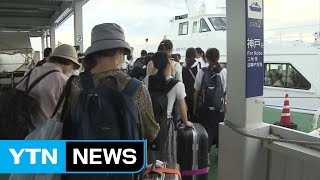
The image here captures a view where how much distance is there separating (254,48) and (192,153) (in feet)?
4.44

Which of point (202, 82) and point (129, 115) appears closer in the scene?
point (129, 115)

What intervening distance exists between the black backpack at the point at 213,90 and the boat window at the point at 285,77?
5.88 meters

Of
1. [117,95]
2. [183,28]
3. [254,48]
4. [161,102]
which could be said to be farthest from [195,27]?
[117,95]

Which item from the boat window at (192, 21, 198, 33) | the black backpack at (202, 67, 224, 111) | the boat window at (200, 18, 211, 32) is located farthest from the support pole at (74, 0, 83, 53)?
the black backpack at (202, 67, 224, 111)

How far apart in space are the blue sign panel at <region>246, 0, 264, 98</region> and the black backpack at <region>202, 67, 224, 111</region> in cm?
178

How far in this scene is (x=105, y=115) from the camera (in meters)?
1.65

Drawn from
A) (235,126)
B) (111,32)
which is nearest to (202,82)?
(235,126)

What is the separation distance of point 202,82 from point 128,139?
3055mm

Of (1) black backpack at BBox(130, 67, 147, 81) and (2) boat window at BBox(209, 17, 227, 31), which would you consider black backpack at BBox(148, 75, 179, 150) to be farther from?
(2) boat window at BBox(209, 17, 227, 31)

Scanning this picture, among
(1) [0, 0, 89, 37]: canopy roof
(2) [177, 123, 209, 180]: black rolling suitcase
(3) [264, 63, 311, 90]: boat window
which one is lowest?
(2) [177, 123, 209, 180]: black rolling suitcase

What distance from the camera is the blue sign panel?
263 cm

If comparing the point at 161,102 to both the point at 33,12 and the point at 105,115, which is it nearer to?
the point at 105,115

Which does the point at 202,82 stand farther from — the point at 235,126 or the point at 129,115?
the point at 129,115

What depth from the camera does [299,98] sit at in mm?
9625
